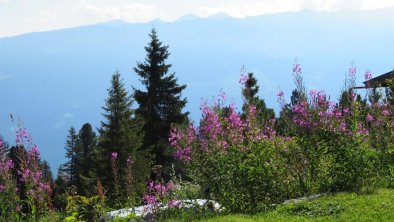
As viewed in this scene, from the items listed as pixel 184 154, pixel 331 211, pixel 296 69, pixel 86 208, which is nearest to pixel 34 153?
pixel 86 208

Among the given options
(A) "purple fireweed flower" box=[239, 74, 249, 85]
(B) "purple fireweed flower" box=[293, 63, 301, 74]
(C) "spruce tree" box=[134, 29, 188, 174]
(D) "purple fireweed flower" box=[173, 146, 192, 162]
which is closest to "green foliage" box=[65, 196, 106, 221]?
(D) "purple fireweed flower" box=[173, 146, 192, 162]

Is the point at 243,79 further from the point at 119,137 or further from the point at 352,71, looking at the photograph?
the point at 119,137

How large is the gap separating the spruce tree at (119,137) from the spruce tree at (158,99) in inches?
153

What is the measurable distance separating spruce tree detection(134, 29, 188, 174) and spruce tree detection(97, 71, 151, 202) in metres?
3.88

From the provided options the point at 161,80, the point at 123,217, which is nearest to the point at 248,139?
the point at 123,217

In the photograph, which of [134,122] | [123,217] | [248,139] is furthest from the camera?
[134,122]

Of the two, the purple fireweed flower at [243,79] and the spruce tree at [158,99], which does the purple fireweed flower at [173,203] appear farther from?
the spruce tree at [158,99]

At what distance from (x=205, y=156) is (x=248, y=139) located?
3.03 ft

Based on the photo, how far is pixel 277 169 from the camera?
29.5 ft

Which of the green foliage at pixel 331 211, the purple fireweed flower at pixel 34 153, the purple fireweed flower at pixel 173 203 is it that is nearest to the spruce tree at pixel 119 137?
the purple fireweed flower at pixel 173 203

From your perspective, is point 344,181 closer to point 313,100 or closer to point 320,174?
point 320,174

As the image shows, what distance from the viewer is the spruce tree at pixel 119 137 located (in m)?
28.0

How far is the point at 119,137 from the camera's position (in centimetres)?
2952

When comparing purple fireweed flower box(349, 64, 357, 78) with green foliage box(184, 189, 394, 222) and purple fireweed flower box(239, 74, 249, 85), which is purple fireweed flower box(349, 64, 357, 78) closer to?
purple fireweed flower box(239, 74, 249, 85)
